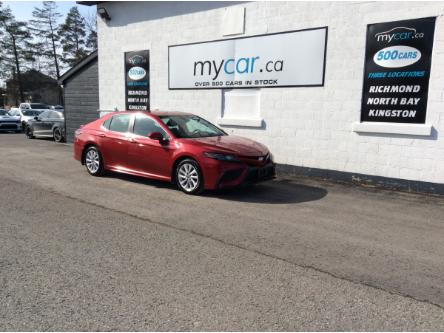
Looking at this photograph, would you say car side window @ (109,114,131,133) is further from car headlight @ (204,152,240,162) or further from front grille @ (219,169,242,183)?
front grille @ (219,169,242,183)

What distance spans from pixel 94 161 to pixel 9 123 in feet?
57.2

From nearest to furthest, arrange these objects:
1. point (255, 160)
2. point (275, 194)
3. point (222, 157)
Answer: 1. point (222, 157)
2. point (255, 160)
3. point (275, 194)

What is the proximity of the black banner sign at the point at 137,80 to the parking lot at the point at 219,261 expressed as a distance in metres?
6.18

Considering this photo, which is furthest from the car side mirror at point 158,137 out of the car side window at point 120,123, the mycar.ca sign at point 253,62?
the mycar.ca sign at point 253,62

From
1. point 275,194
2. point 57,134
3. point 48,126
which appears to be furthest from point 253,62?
point 48,126

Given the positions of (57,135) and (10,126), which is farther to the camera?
(10,126)

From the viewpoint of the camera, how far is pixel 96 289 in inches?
141

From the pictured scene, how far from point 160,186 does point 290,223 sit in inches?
132

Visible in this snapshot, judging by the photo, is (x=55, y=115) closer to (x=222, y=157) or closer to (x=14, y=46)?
(x=222, y=157)

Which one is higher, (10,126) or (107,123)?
(107,123)

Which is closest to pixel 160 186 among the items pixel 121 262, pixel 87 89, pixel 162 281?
pixel 121 262

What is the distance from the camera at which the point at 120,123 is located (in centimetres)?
860

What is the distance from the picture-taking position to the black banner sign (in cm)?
1289

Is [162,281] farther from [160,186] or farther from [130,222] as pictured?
[160,186]
